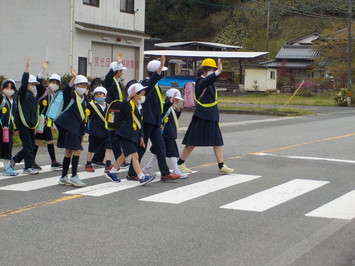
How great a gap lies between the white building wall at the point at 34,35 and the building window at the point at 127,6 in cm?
381

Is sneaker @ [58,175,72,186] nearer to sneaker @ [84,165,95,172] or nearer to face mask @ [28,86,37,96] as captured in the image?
sneaker @ [84,165,95,172]

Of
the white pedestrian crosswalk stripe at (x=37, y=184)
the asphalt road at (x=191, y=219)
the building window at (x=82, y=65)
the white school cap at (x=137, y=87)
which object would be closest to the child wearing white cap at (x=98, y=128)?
the asphalt road at (x=191, y=219)

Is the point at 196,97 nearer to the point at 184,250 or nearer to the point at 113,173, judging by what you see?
the point at 113,173

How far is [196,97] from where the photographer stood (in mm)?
10734

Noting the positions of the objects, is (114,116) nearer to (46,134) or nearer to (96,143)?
(96,143)

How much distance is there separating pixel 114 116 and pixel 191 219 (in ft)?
9.86

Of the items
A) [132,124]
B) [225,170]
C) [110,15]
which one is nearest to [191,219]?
[132,124]

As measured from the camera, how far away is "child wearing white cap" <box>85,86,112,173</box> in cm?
Answer: 1112

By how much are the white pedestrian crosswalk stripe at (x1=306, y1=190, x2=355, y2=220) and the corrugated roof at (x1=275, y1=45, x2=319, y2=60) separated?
2048 inches

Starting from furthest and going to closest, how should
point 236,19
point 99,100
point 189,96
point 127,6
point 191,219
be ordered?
point 236,19 → point 127,6 → point 99,100 → point 189,96 → point 191,219

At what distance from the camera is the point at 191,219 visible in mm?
7398

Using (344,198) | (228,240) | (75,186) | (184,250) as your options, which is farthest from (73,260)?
(344,198)

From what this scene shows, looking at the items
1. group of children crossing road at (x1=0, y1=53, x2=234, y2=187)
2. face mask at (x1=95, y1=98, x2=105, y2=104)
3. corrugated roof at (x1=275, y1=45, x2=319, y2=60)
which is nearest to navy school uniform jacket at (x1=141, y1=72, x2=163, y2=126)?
group of children crossing road at (x1=0, y1=53, x2=234, y2=187)

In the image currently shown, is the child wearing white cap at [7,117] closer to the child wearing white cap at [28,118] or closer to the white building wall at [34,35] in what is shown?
the child wearing white cap at [28,118]
